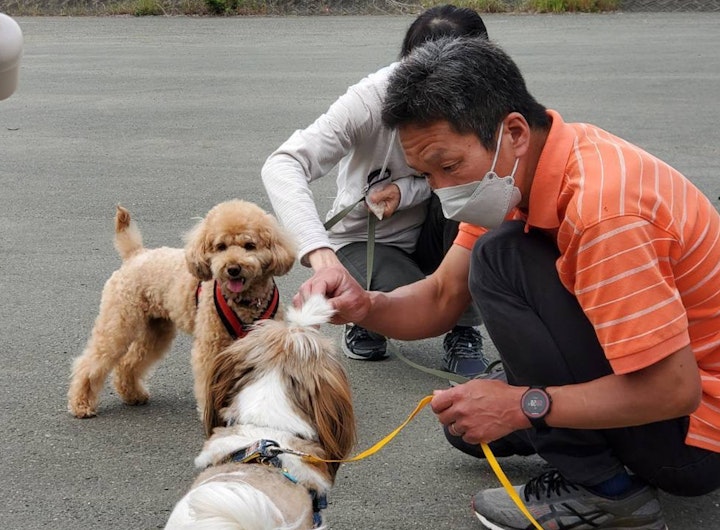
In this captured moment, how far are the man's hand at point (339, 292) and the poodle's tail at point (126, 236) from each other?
1.51 metres

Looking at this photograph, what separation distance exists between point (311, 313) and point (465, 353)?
5.77 feet

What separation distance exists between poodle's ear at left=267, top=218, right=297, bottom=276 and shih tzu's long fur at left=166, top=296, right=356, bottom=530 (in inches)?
48.4

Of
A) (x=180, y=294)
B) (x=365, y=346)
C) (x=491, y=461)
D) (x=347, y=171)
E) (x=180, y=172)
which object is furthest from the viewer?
(x=180, y=172)

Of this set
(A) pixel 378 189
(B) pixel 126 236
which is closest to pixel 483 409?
(A) pixel 378 189

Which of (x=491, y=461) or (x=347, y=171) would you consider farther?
(x=347, y=171)

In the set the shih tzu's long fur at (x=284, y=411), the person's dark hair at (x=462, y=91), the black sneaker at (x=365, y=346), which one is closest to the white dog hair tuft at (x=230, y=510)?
the shih tzu's long fur at (x=284, y=411)

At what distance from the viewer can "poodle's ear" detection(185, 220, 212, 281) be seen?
392 centimetres

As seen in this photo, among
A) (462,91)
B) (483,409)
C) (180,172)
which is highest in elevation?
(462,91)

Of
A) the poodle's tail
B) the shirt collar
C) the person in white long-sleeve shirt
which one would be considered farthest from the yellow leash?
the poodle's tail

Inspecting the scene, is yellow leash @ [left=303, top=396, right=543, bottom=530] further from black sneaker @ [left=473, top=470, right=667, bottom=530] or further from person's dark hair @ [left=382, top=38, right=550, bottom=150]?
person's dark hair @ [left=382, top=38, right=550, bottom=150]

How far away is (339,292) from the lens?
9.73ft

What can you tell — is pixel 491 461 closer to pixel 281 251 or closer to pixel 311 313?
pixel 311 313

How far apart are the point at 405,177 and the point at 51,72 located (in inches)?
329

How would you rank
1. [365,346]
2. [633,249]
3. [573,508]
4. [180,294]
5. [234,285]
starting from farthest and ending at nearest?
[365,346]
[180,294]
[234,285]
[573,508]
[633,249]
